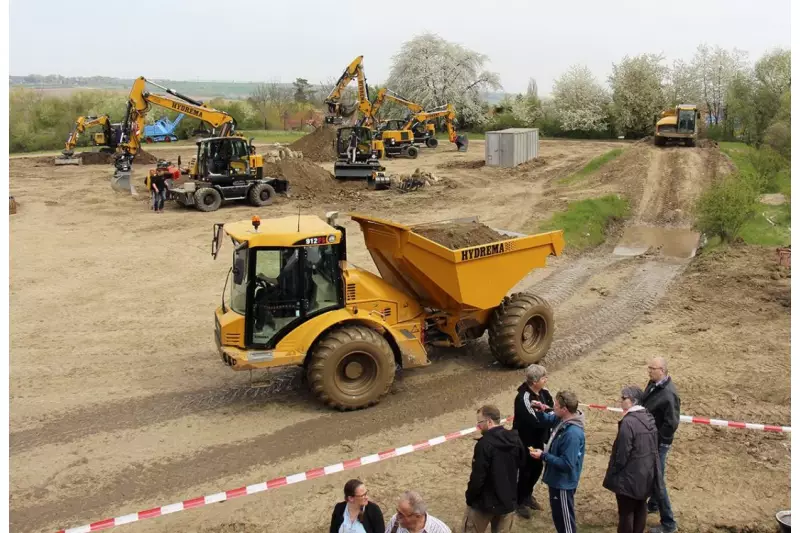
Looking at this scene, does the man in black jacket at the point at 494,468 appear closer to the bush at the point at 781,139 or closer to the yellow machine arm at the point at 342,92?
the bush at the point at 781,139

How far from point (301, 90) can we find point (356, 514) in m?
82.1

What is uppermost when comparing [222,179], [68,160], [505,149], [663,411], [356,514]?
[505,149]

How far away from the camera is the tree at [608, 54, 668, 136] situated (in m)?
53.5

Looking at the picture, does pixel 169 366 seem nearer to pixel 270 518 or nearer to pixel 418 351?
pixel 418 351

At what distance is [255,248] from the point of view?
889 cm

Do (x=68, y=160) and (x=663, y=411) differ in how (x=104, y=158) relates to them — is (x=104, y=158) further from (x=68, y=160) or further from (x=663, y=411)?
(x=663, y=411)

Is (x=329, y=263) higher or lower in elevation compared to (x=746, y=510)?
higher

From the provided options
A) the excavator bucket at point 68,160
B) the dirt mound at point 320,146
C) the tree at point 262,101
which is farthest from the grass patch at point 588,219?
the tree at point 262,101

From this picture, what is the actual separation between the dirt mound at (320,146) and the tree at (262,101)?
2551 cm

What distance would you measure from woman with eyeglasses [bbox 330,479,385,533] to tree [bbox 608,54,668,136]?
51959 millimetres

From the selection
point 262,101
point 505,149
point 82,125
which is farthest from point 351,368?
point 262,101

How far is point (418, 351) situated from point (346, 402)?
4.03 ft

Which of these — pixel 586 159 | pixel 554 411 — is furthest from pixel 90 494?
pixel 586 159

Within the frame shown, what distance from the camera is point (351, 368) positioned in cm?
927
